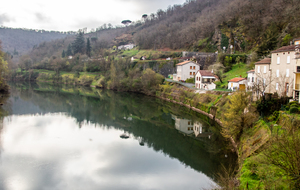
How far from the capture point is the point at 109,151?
1856cm

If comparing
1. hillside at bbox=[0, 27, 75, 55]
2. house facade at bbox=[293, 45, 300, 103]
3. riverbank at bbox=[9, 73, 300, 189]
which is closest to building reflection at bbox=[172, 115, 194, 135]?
riverbank at bbox=[9, 73, 300, 189]

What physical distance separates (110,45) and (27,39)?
11243 cm

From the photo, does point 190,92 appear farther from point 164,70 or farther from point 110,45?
point 110,45

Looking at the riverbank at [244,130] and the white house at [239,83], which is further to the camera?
the white house at [239,83]

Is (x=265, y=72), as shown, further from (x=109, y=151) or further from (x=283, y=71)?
(x=109, y=151)

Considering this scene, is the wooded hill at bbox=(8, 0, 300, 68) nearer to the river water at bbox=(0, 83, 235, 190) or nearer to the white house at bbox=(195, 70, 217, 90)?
the white house at bbox=(195, 70, 217, 90)

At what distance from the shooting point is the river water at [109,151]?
13633 mm

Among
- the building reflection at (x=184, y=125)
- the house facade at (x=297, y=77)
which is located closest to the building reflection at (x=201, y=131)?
the building reflection at (x=184, y=125)

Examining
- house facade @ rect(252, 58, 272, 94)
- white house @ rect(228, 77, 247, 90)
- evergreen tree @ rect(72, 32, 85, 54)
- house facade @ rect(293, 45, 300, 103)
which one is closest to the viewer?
house facade @ rect(293, 45, 300, 103)

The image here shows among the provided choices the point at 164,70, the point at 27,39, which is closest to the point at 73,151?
the point at 164,70

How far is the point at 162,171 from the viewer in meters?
15.2

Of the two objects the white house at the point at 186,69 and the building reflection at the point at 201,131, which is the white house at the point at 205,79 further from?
the building reflection at the point at 201,131

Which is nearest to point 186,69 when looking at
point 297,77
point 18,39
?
point 297,77

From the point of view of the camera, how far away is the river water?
44.7 feet
